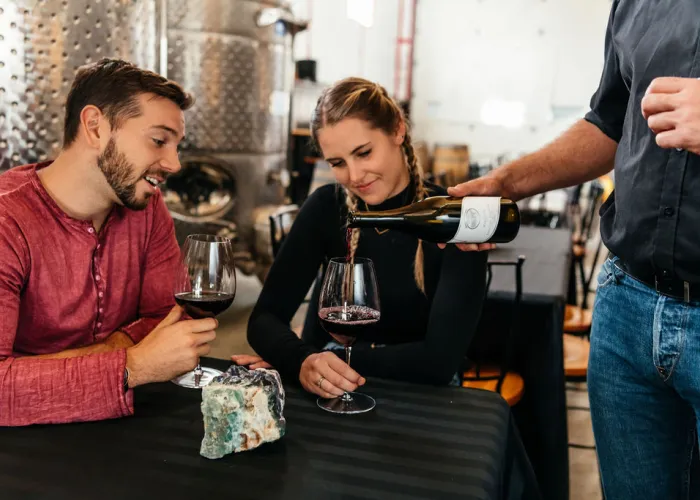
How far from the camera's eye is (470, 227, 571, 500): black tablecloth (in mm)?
2061

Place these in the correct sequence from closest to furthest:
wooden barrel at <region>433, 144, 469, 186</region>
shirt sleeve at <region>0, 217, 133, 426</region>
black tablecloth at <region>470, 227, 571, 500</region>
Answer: shirt sleeve at <region>0, 217, 133, 426</region> → black tablecloth at <region>470, 227, 571, 500</region> → wooden barrel at <region>433, 144, 469, 186</region>

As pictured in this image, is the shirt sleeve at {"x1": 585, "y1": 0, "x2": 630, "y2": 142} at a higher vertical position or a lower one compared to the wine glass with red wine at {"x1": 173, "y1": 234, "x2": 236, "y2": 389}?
higher

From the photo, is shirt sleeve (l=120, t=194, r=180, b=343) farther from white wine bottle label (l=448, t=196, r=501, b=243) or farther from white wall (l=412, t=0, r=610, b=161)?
white wall (l=412, t=0, r=610, b=161)

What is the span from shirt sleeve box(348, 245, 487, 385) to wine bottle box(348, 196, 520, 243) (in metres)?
0.24

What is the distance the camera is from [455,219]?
47.9 inches

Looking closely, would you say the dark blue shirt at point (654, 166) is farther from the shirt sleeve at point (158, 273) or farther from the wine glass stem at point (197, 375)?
the shirt sleeve at point (158, 273)

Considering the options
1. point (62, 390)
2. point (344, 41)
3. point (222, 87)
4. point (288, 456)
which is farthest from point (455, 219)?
point (344, 41)

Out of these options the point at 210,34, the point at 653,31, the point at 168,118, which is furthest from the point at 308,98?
the point at 653,31

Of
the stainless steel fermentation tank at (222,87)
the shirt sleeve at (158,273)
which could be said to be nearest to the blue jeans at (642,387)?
the shirt sleeve at (158,273)

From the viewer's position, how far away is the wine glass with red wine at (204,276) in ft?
3.67

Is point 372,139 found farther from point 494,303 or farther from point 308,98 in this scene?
point 308,98

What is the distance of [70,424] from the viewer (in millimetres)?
977

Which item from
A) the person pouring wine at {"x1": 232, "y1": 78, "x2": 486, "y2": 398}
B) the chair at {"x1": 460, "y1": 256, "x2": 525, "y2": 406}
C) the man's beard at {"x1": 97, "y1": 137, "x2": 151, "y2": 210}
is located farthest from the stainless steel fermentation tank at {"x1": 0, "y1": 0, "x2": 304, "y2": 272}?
the chair at {"x1": 460, "y1": 256, "x2": 525, "y2": 406}

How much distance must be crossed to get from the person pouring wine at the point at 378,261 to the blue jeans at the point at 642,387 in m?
0.32
